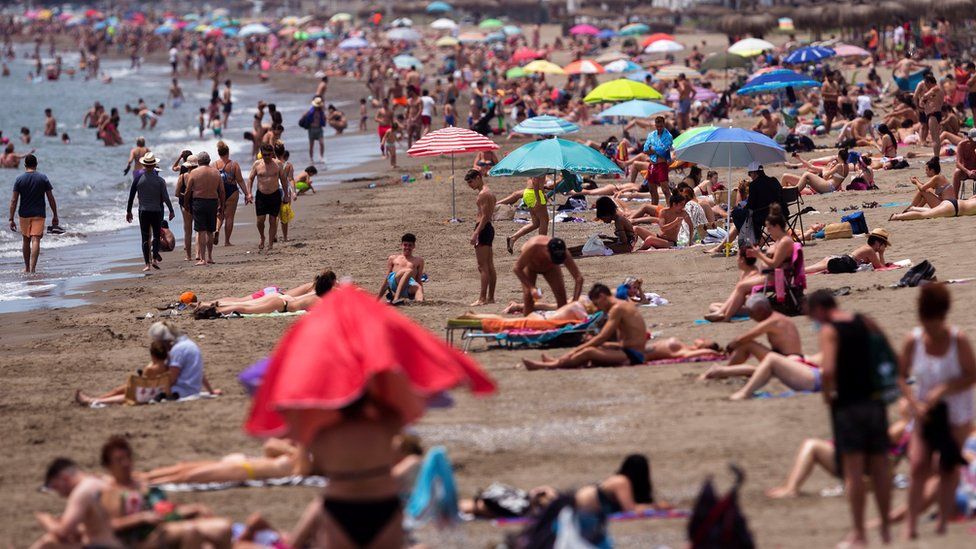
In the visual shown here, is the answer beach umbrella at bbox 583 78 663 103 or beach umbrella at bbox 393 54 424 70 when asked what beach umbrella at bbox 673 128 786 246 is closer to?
beach umbrella at bbox 583 78 663 103

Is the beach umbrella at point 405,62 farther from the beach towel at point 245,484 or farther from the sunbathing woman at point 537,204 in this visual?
the beach towel at point 245,484

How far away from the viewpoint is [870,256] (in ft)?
43.8

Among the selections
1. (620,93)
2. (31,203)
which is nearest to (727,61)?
(620,93)

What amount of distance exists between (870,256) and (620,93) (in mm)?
11598

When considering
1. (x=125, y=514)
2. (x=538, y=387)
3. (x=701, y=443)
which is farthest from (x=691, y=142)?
(x=125, y=514)

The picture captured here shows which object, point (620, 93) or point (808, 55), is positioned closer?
point (620, 93)

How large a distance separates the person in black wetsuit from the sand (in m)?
0.36

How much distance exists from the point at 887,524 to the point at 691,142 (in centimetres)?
922

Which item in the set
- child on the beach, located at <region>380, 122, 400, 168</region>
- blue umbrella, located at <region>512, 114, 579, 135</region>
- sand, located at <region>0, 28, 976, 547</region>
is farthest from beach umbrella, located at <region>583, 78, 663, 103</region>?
sand, located at <region>0, 28, 976, 547</region>

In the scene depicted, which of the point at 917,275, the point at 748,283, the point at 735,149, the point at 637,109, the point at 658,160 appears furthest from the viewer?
the point at 637,109

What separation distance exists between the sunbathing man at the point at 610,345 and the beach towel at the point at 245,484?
9.24 ft

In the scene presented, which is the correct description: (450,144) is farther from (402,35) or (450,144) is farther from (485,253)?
(402,35)

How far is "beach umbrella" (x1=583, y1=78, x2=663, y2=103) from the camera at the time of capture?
24.4 meters

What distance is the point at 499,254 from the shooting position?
54.2 ft
